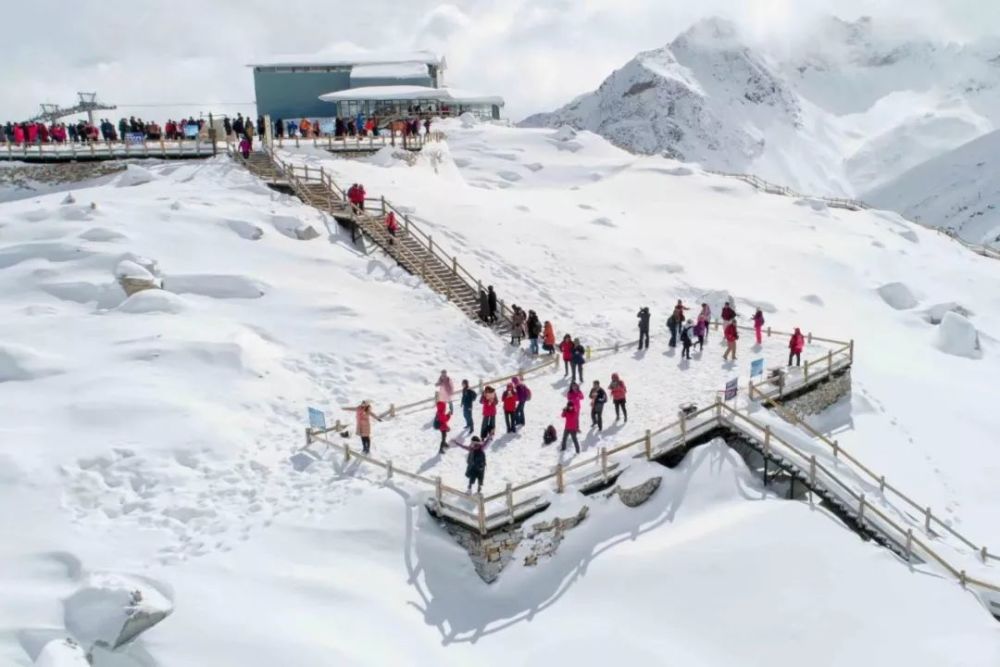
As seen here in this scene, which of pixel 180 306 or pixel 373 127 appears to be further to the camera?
pixel 373 127

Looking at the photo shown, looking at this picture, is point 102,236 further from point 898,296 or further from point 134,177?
point 898,296

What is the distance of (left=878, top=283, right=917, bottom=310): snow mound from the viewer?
116 feet

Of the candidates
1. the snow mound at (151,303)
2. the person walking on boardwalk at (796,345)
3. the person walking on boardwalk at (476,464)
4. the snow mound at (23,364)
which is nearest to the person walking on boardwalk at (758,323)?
the person walking on boardwalk at (796,345)

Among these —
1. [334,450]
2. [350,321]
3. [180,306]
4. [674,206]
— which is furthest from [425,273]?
[674,206]

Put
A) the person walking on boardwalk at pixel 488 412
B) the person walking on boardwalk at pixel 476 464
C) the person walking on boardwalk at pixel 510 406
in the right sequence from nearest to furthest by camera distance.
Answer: the person walking on boardwalk at pixel 476 464
the person walking on boardwalk at pixel 488 412
the person walking on boardwalk at pixel 510 406

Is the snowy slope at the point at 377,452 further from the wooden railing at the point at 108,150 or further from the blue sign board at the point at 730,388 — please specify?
the wooden railing at the point at 108,150

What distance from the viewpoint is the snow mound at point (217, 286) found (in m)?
21.7

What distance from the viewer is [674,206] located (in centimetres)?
4400

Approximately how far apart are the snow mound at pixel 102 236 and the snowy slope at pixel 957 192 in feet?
332

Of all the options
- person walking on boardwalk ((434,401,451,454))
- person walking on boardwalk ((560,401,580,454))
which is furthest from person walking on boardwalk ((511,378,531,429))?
person walking on boardwalk ((434,401,451,454))

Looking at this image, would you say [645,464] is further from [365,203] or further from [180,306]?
[365,203]

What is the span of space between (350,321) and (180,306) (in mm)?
4128

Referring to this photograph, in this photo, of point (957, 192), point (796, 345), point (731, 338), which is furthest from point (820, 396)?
point (957, 192)

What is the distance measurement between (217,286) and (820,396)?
15.7 metres
